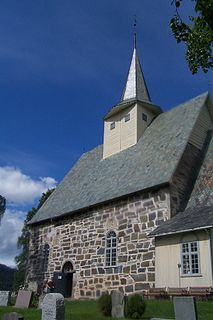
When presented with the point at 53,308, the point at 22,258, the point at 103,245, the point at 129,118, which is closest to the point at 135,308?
the point at 53,308

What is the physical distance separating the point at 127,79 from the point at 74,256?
1373cm

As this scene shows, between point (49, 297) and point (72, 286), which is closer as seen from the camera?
point (49, 297)

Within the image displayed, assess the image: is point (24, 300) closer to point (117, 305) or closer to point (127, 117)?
point (117, 305)

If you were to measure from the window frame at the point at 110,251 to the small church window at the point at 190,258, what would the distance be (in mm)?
4119

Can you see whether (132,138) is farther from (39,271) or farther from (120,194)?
(39,271)

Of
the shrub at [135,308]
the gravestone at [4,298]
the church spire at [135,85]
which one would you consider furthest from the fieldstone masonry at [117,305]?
the church spire at [135,85]

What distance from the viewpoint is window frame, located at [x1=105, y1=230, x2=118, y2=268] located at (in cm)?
1770

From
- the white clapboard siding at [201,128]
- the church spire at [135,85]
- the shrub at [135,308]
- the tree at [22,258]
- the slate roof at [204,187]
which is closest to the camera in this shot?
the shrub at [135,308]

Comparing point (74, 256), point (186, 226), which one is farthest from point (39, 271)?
point (186, 226)

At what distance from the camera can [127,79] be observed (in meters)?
27.3

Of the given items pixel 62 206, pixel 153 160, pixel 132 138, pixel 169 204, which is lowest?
pixel 169 204

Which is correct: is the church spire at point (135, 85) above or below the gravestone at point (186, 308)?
above

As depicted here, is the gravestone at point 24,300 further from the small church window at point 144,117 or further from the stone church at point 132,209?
the small church window at point 144,117

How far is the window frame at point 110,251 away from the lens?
697 inches
